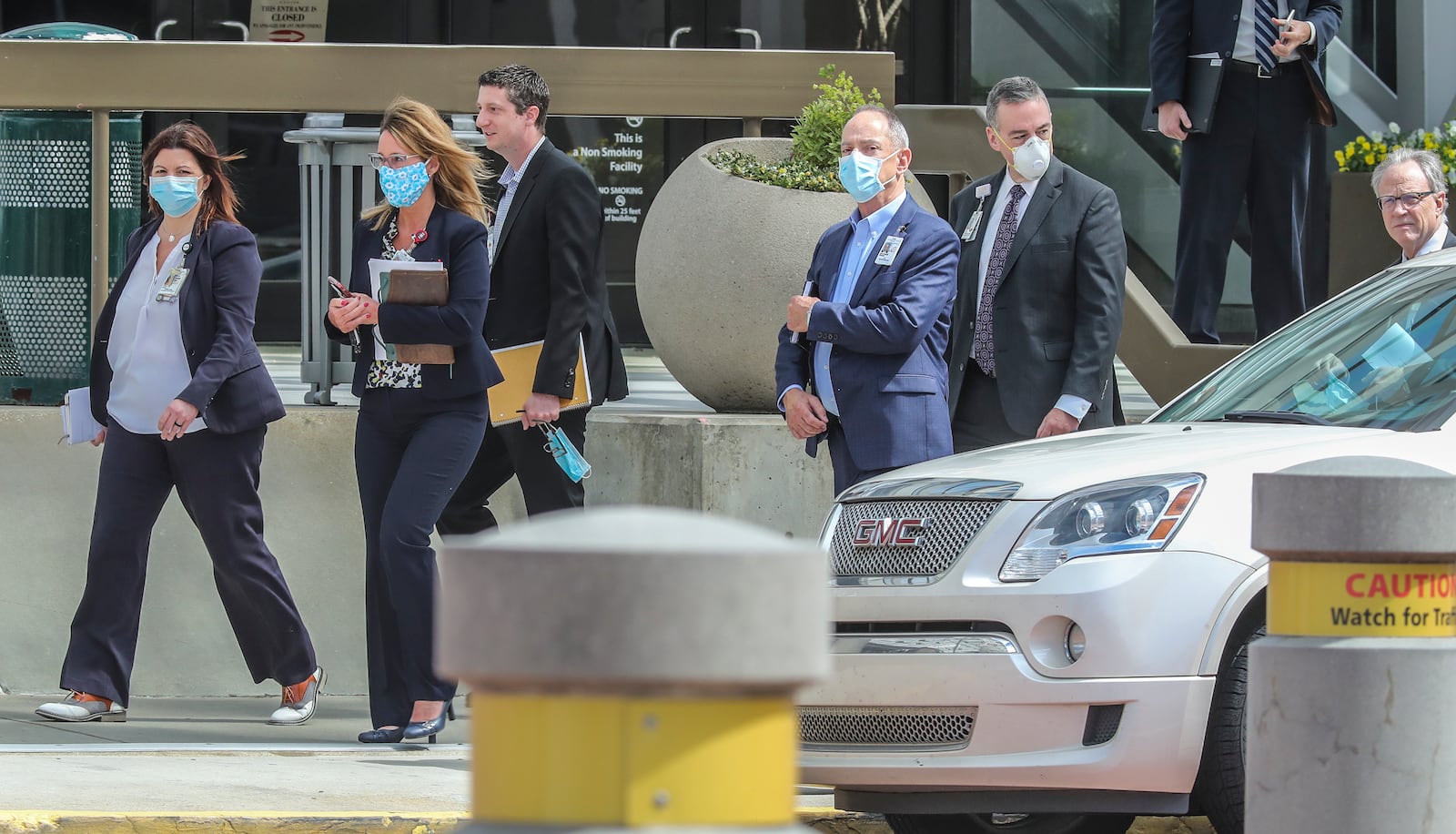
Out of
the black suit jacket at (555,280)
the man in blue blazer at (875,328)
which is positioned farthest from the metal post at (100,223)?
the man in blue blazer at (875,328)

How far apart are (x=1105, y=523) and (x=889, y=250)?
1.71 metres

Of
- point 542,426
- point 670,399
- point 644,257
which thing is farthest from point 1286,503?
point 670,399

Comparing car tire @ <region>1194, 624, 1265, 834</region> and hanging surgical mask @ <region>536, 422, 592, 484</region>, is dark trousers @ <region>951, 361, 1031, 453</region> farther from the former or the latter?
car tire @ <region>1194, 624, 1265, 834</region>

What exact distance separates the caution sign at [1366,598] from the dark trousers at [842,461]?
2.80 meters

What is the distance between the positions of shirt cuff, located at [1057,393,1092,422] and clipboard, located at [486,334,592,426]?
1.61 metres

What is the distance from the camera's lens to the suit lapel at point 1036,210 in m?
6.69

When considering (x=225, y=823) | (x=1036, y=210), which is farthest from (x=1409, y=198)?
(x=225, y=823)

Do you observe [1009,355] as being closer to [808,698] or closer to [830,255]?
[830,255]

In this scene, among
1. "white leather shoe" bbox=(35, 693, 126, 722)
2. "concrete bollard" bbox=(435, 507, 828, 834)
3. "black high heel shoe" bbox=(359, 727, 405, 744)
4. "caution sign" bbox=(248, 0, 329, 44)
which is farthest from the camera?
"caution sign" bbox=(248, 0, 329, 44)

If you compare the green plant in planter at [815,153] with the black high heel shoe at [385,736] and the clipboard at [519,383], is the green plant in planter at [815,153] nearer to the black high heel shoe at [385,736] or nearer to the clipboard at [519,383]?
the clipboard at [519,383]

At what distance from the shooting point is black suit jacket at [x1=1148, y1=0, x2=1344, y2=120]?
8.35 meters

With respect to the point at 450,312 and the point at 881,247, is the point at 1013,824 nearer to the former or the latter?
the point at 881,247

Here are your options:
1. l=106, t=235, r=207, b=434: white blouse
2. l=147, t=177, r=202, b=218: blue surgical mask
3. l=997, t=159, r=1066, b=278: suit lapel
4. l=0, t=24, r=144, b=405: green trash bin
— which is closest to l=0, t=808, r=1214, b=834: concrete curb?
l=106, t=235, r=207, b=434: white blouse

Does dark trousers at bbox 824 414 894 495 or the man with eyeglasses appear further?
the man with eyeglasses
